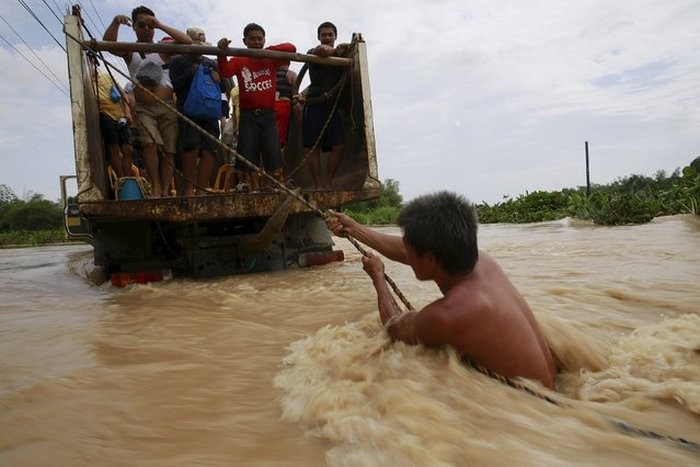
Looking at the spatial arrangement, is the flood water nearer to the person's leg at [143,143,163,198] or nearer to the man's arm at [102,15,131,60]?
the person's leg at [143,143,163,198]

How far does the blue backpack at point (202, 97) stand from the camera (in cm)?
449

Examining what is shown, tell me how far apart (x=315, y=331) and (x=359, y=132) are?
2918 millimetres

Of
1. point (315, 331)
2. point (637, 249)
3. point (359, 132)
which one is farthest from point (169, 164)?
point (637, 249)

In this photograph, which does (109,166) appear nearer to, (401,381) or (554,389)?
(401,381)

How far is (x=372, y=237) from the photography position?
2.72 metres

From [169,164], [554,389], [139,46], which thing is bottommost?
[554,389]

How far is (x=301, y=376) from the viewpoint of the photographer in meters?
1.91

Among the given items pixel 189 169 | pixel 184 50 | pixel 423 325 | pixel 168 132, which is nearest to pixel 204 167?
pixel 189 169

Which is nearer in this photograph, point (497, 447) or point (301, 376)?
point (497, 447)

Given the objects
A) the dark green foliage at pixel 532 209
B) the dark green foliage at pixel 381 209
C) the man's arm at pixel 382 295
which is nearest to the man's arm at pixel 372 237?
the man's arm at pixel 382 295

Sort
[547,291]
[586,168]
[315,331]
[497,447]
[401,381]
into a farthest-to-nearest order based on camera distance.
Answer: [586,168] < [547,291] < [315,331] < [401,381] < [497,447]

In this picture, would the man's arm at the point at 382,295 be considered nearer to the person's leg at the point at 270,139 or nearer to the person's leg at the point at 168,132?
the person's leg at the point at 270,139

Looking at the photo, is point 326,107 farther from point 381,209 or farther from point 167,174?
point 381,209

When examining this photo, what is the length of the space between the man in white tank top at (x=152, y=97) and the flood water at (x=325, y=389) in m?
1.73
